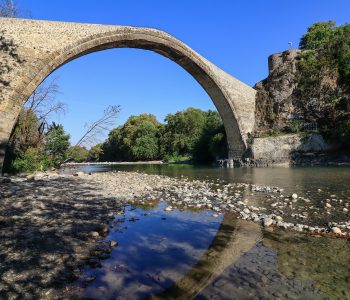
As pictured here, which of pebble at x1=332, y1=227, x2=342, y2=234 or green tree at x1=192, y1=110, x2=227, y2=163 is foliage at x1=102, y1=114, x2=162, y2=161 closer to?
green tree at x1=192, y1=110, x2=227, y2=163

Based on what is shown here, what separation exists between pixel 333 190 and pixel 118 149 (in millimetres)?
62735

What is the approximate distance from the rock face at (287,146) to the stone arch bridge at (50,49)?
19.7 ft

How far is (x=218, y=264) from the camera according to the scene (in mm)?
3270

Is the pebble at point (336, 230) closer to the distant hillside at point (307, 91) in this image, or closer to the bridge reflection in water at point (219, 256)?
the bridge reflection in water at point (219, 256)

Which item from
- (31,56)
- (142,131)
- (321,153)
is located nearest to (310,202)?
(31,56)

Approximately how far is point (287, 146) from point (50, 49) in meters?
16.6

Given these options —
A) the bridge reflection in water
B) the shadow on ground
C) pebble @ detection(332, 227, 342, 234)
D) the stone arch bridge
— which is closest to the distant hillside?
the stone arch bridge

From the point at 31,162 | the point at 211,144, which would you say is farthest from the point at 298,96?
the point at 31,162

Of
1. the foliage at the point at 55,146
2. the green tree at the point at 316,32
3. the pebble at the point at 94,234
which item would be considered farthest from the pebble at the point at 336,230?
the green tree at the point at 316,32

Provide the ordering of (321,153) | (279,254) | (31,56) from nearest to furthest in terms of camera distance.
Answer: (279,254)
(31,56)
(321,153)

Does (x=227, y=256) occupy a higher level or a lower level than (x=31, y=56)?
lower

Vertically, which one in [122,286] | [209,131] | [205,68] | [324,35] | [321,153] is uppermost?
[324,35]

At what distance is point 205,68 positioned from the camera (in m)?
23.0

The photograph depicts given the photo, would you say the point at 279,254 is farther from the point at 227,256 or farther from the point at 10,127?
the point at 10,127
